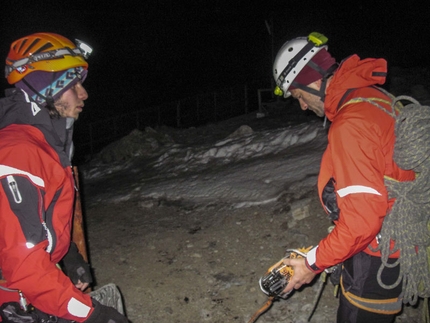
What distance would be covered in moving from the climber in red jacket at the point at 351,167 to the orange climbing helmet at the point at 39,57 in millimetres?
1462

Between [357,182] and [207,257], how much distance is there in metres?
3.27

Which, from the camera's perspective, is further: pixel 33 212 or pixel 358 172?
pixel 358 172

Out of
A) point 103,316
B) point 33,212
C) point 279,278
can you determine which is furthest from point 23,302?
point 279,278

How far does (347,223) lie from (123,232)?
184 inches

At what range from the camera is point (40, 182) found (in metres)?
2.04

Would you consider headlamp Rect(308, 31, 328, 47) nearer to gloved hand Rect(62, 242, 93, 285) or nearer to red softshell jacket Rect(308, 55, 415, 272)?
red softshell jacket Rect(308, 55, 415, 272)

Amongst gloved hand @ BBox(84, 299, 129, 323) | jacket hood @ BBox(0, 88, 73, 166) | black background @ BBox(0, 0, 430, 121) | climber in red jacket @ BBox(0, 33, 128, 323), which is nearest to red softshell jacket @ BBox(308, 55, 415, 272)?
gloved hand @ BBox(84, 299, 129, 323)

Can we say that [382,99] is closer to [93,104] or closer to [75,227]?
[75,227]

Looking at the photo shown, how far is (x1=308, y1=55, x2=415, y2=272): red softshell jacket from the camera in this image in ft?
6.96

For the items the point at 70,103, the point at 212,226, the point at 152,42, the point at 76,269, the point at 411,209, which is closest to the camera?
the point at 411,209

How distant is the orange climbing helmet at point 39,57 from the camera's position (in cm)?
239

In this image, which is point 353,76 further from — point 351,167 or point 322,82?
point 351,167

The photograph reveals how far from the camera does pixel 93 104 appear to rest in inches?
1148

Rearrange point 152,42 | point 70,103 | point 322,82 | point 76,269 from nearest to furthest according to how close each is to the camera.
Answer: point 70,103 → point 322,82 → point 76,269 → point 152,42
